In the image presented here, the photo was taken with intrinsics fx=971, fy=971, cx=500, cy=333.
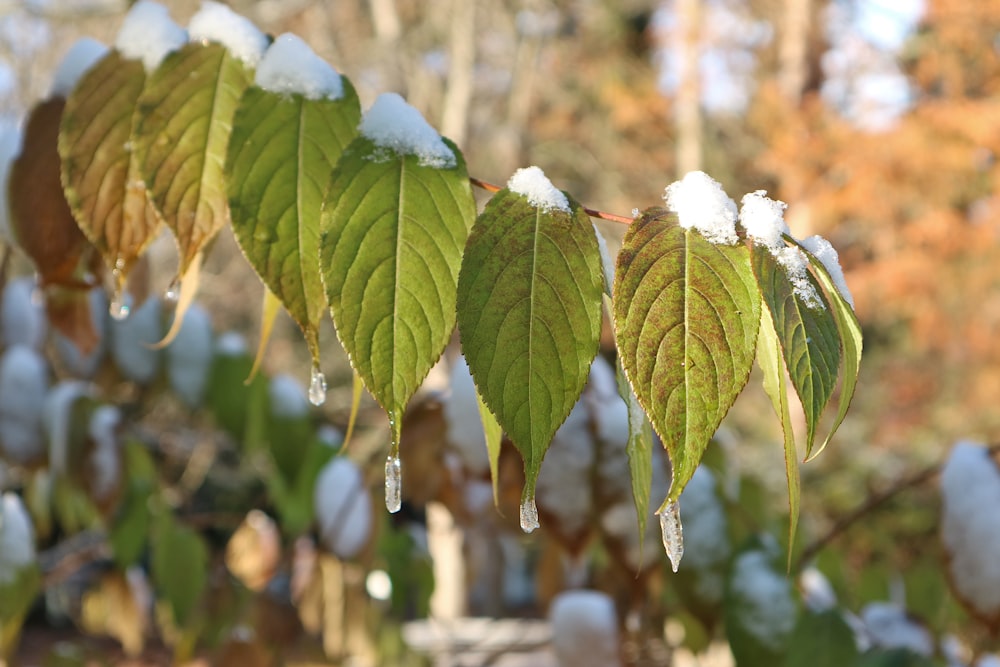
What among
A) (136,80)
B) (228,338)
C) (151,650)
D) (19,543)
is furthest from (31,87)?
(136,80)

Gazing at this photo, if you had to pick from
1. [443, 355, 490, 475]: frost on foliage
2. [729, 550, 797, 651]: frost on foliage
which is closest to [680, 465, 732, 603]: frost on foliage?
[729, 550, 797, 651]: frost on foliage

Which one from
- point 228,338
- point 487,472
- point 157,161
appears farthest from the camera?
point 228,338

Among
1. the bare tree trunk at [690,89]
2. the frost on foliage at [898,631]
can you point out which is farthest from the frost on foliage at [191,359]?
the bare tree trunk at [690,89]

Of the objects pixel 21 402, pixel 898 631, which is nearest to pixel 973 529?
pixel 898 631

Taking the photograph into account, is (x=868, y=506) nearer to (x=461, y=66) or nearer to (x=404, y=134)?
(x=404, y=134)

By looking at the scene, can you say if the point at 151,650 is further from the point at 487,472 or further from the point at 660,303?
the point at 660,303

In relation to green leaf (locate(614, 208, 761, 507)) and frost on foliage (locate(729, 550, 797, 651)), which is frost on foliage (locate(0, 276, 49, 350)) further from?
green leaf (locate(614, 208, 761, 507))
